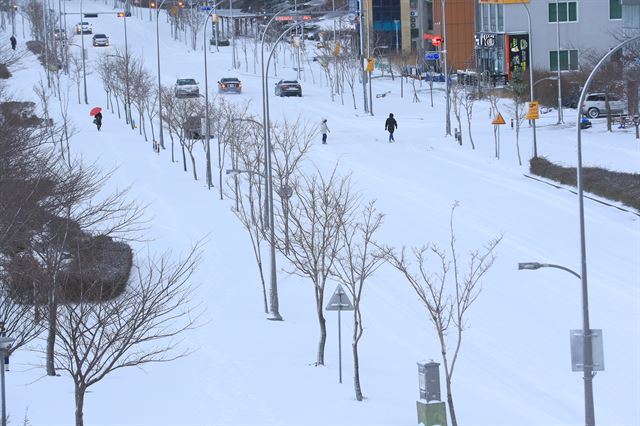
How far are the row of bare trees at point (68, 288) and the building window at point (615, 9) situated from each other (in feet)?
185

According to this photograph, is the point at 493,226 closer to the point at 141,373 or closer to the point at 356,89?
the point at 141,373

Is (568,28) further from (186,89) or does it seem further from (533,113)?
(533,113)

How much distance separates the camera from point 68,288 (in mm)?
24266

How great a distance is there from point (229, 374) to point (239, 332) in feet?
13.7

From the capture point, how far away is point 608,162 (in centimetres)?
4491

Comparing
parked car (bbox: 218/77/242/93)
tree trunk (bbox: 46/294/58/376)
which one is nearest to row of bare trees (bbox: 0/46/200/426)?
tree trunk (bbox: 46/294/58/376)

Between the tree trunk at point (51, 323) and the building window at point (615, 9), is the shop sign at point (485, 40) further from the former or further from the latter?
the tree trunk at point (51, 323)

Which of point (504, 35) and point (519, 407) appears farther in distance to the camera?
point (504, 35)

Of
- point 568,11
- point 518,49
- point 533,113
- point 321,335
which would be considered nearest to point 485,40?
point 518,49

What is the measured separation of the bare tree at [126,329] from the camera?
1753 centimetres

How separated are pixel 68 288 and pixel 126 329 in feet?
10.8

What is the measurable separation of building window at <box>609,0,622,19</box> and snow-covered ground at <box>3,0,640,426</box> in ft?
94.9

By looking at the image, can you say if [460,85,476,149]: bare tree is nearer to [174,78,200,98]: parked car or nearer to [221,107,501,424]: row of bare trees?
[221,107,501,424]: row of bare trees

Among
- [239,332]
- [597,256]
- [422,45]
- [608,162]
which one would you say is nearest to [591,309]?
[597,256]
